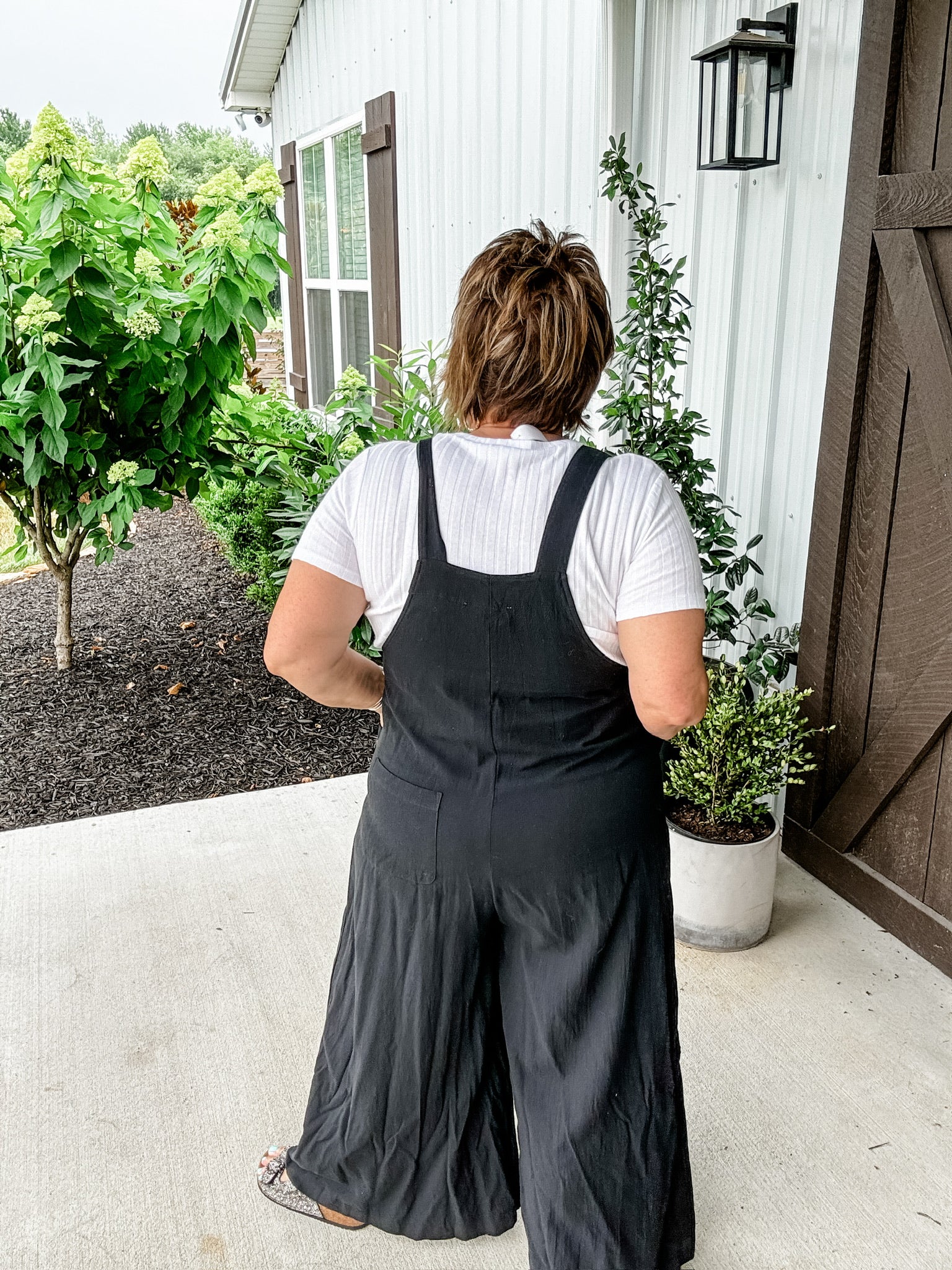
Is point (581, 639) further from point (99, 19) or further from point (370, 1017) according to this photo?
point (99, 19)

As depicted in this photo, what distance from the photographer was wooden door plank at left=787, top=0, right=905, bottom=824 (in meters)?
2.54

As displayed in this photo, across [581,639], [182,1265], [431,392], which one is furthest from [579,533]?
[431,392]

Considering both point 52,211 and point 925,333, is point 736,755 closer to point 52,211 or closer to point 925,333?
point 925,333

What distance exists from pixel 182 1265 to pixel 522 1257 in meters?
0.60

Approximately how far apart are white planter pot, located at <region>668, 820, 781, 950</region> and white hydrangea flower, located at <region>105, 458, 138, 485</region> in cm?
243

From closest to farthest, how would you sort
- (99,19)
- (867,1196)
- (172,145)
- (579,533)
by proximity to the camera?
1. (579,533)
2. (867,1196)
3. (172,145)
4. (99,19)

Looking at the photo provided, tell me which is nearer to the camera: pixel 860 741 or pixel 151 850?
pixel 860 741

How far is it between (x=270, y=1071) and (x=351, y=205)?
20.7 ft

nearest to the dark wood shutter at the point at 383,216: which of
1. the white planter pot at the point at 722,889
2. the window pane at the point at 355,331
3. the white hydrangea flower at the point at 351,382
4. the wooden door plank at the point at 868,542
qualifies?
the window pane at the point at 355,331

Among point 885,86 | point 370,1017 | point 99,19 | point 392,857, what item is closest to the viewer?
point 392,857

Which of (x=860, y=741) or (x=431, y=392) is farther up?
(x=431, y=392)

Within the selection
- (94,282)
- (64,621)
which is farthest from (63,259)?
(64,621)

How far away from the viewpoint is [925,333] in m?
2.51

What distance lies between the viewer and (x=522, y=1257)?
1.90 meters
